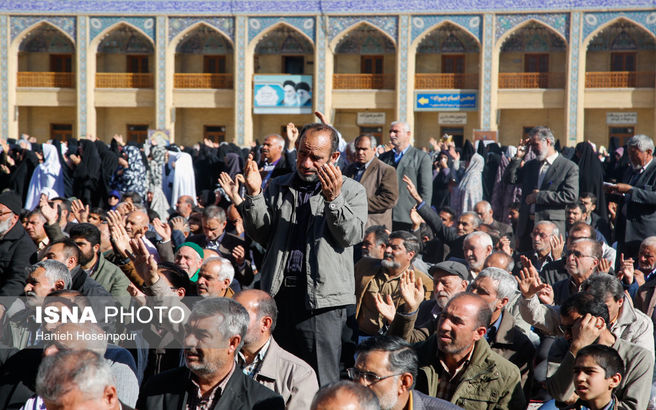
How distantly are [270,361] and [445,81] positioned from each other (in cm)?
2492

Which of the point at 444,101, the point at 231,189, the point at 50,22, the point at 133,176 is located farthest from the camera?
the point at 50,22

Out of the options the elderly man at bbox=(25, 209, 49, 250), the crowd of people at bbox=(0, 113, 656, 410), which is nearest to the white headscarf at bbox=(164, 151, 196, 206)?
the elderly man at bbox=(25, 209, 49, 250)

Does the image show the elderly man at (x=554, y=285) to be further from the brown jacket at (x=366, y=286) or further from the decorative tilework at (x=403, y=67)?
the decorative tilework at (x=403, y=67)

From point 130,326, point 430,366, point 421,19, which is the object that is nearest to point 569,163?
point 430,366

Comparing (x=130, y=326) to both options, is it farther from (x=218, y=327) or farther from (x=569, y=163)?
(x=569, y=163)

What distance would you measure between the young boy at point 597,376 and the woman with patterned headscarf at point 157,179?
8597mm

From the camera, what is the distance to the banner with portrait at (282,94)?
90.3 feet

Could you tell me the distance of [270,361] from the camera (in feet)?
11.4

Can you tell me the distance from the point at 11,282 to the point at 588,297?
12.5ft

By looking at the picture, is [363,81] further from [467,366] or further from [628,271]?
[467,366]

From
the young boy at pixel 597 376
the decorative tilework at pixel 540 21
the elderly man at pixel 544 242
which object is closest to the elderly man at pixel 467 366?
the young boy at pixel 597 376

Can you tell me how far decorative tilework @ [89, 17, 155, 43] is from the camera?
90.4ft

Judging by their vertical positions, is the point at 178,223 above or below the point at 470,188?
below

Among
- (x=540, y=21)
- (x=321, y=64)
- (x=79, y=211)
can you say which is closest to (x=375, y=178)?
(x=79, y=211)
